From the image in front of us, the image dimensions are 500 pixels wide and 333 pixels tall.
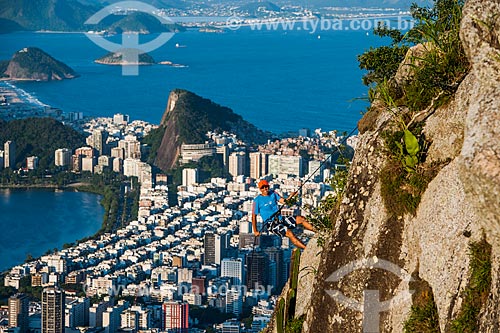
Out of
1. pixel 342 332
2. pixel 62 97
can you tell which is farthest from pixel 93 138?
pixel 342 332

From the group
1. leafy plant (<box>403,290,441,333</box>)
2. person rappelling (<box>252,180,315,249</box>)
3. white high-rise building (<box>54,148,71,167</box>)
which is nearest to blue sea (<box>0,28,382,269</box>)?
white high-rise building (<box>54,148,71,167</box>)

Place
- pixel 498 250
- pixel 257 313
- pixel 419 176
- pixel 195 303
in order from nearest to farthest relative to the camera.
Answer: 1. pixel 498 250
2. pixel 419 176
3. pixel 257 313
4. pixel 195 303

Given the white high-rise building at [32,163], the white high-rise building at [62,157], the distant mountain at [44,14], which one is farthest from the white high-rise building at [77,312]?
the distant mountain at [44,14]

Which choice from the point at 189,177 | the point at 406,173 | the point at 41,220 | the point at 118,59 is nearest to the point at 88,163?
the point at 189,177

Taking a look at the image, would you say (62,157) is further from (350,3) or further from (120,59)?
(350,3)

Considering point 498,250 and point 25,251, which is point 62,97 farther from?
point 498,250

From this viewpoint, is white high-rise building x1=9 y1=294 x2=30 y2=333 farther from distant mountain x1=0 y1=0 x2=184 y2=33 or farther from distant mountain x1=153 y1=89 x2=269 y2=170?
distant mountain x1=0 y1=0 x2=184 y2=33

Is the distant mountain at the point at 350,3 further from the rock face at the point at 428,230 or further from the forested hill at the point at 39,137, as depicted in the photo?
the rock face at the point at 428,230

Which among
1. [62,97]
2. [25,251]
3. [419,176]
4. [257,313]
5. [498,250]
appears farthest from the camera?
[62,97]
